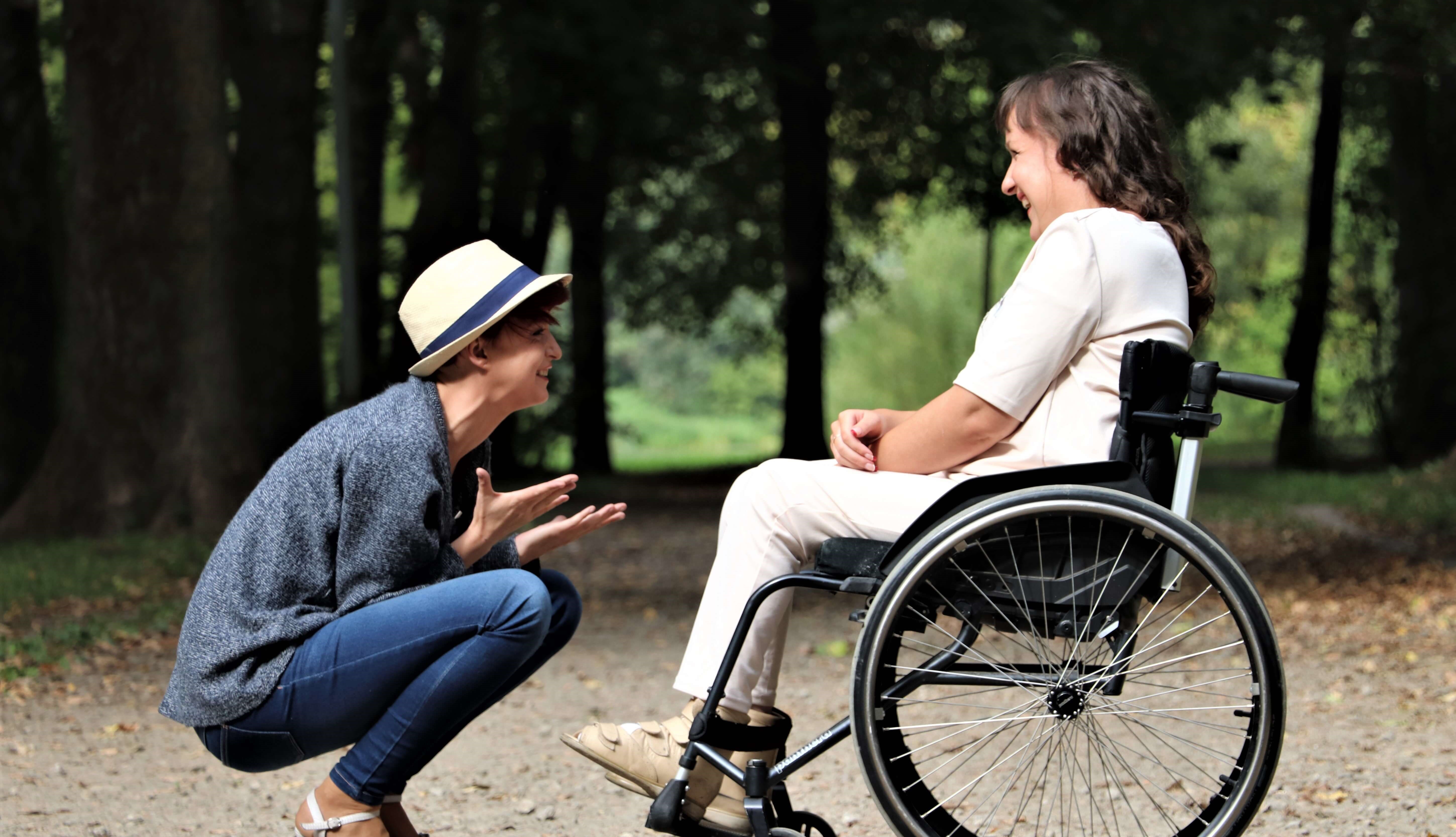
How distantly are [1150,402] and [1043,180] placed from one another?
0.52 m

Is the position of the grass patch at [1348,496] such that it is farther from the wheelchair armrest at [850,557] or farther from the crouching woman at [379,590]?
the crouching woman at [379,590]

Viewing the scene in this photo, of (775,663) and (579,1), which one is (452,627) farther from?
(579,1)

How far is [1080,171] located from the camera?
9.73 feet

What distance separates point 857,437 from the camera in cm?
303

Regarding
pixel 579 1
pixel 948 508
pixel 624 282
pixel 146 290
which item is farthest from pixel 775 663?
pixel 624 282

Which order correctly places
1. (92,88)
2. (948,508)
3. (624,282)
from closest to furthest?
(948,508) < (92,88) < (624,282)

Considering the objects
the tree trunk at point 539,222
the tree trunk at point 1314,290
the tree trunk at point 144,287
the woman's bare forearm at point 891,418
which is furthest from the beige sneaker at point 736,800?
the tree trunk at point 1314,290

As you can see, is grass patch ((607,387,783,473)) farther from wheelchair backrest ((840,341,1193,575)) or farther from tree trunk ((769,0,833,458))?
wheelchair backrest ((840,341,1193,575))

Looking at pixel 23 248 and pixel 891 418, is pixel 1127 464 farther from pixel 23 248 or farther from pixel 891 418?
pixel 23 248

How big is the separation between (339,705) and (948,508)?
1190 mm

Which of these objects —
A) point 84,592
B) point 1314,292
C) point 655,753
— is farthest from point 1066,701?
point 1314,292

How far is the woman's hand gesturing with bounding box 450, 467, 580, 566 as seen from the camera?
2.90m

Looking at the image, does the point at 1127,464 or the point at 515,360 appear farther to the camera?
the point at 515,360

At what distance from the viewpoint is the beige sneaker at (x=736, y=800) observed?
9.66ft
